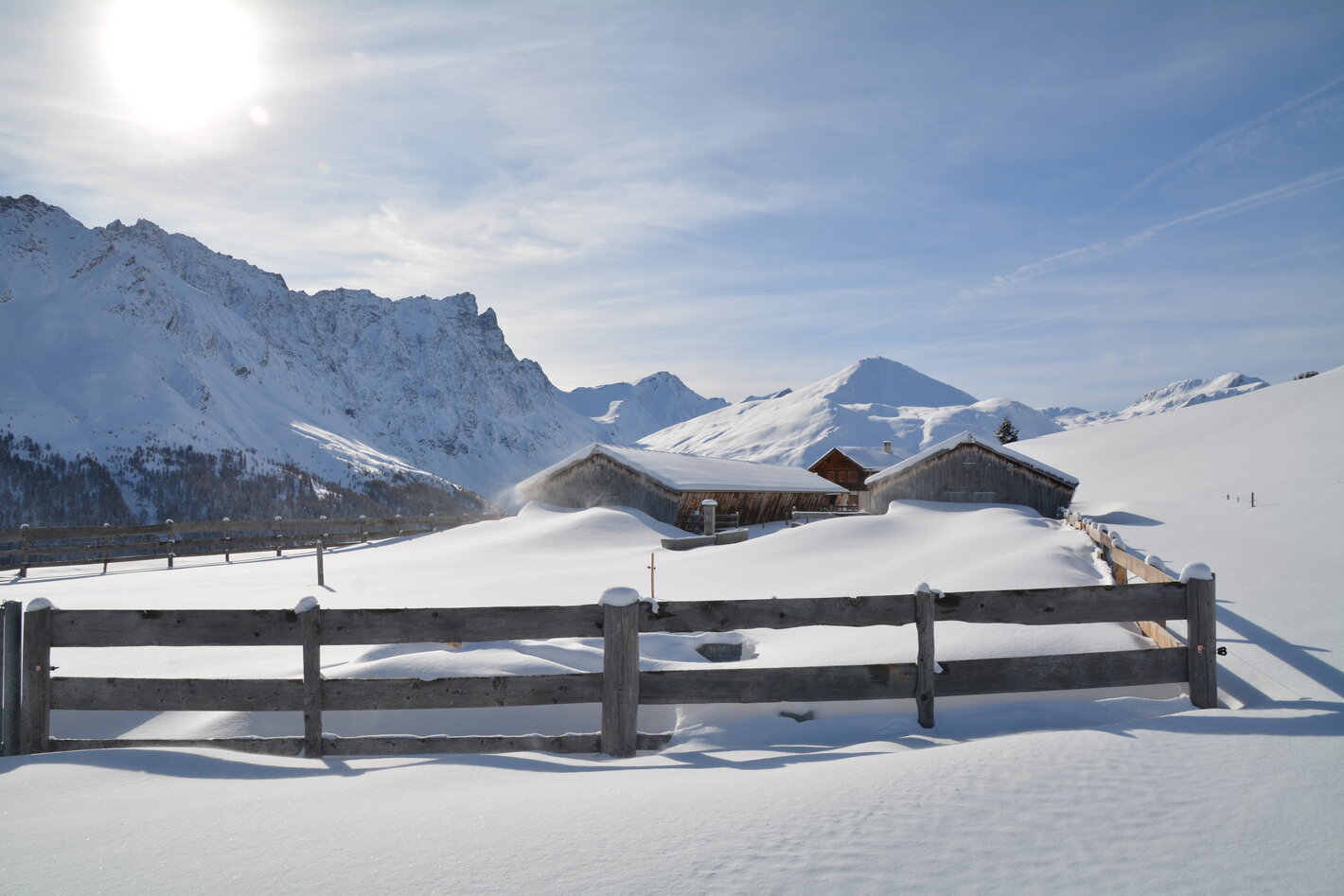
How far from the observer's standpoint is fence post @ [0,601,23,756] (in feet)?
17.6

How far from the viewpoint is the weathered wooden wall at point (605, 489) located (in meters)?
32.1

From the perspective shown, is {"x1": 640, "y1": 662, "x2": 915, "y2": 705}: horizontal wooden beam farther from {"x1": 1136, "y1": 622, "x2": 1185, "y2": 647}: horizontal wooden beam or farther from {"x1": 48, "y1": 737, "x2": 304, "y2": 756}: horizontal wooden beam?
{"x1": 1136, "y1": 622, "x2": 1185, "y2": 647}: horizontal wooden beam

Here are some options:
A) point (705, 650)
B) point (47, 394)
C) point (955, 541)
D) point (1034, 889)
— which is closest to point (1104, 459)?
point (955, 541)

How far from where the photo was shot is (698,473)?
3522cm

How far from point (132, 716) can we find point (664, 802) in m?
6.43

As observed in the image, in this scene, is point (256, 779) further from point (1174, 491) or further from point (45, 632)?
point (1174, 491)

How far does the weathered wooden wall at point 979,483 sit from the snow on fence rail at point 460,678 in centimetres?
2790

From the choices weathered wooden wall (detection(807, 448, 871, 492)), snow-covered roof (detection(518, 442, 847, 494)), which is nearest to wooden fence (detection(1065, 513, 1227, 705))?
snow-covered roof (detection(518, 442, 847, 494))

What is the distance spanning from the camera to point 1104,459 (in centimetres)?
6581

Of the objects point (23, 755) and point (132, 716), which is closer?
point (23, 755)

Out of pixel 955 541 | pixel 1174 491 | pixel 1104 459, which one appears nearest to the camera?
pixel 955 541

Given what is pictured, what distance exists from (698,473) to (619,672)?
29932 millimetres

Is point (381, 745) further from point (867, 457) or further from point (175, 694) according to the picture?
point (867, 457)

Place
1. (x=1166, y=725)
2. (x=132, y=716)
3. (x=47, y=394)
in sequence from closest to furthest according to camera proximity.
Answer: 1. (x=1166, y=725)
2. (x=132, y=716)
3. (x=47, y=394)
